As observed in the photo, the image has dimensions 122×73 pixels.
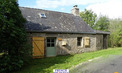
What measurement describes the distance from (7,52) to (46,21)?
5355 mm

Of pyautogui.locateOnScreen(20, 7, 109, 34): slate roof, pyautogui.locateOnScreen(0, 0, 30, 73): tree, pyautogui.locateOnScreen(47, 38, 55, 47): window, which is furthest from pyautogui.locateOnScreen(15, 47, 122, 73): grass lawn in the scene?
pyautogui.locateOnScreen(20, 7, 109, 34): slate roof

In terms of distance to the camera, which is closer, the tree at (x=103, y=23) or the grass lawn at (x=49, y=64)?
the grass lawn at (x=49, y=64)

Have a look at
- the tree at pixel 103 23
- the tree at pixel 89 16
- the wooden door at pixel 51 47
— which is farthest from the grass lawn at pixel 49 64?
the tree at pixel 89 16

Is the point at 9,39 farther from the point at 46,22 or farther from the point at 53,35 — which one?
the point at 46,22

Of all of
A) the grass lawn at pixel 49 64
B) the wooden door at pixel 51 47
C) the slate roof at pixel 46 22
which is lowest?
the grass lawn at pixel 49 64

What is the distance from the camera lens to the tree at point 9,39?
418 cm

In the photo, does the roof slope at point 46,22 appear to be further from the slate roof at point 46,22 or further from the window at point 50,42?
the window at point 50,42

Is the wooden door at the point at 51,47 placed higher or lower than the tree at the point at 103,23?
lower

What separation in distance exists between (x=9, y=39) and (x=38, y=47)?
133 inches

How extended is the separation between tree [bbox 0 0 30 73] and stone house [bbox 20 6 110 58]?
105 inches

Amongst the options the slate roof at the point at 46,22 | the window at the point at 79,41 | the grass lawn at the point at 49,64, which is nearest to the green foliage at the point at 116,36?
the slate roof at the point at 46,22

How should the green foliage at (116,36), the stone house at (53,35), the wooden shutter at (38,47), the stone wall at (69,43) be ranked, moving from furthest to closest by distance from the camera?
the green foliage at (116,36) → the stone wall at (69,43) → the stone house at (53,35) → the wooden shutter at (38,47)

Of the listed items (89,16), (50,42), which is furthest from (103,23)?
(50,42)

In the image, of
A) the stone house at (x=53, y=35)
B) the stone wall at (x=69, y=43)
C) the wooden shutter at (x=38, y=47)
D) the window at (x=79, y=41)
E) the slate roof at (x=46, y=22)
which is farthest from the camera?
the window at (x=79, y=41)
